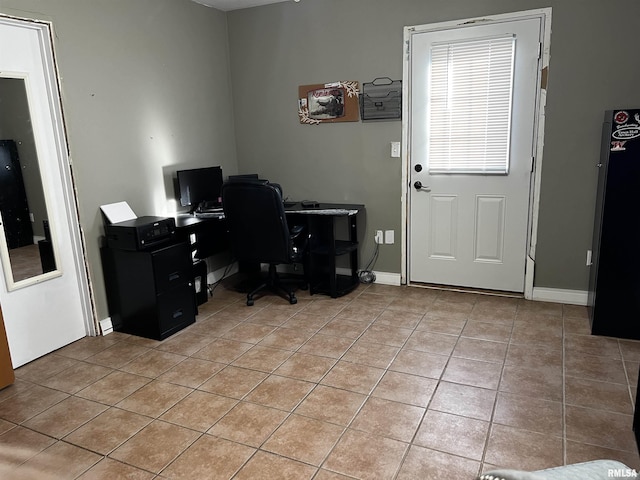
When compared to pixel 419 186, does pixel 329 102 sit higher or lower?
higher

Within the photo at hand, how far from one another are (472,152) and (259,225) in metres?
1.85

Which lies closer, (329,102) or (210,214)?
(210,214)

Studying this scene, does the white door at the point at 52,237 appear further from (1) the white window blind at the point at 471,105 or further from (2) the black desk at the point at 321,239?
(1) the white window blind at the point at 471,105

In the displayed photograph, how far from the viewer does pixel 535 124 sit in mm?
3525

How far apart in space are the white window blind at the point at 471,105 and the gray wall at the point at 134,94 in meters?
2.09

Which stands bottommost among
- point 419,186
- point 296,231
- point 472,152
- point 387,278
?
point 387,278

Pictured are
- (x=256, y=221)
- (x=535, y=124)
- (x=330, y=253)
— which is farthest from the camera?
(x=330, y=253)

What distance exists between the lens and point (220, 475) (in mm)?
1946

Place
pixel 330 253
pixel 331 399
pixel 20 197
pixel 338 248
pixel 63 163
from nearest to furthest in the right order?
pixel 331 399 → pixel 20 197 → pixel 63 163 → pixel 330 253 → pixel 338 248

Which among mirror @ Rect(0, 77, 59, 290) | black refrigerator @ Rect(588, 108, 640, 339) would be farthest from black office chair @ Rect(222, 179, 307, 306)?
black refrigerator @ Rect(588, 108, 640, 339)

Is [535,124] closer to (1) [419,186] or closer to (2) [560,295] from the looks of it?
(1) [419,186]

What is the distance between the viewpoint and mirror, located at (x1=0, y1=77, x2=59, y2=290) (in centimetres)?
285

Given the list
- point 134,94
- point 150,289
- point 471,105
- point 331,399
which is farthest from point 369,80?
point 331,399

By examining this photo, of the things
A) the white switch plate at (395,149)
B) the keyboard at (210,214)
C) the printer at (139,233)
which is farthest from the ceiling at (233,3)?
the printer at (139,233)
